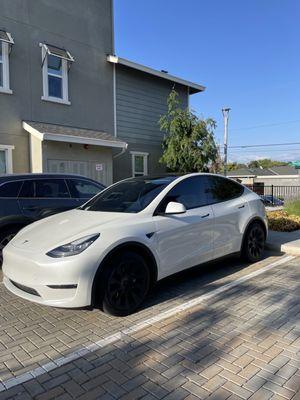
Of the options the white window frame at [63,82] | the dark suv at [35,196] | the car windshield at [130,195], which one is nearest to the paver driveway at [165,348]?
the car windshield at [130,195]

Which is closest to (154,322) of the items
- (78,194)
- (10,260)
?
(10,260)

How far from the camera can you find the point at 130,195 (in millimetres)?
Answer: 5043

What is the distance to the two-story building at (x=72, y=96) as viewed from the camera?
38.1 feet

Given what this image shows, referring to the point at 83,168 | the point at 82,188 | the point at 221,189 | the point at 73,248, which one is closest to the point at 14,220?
the point at 82,188

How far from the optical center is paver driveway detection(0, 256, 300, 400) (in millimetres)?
2820

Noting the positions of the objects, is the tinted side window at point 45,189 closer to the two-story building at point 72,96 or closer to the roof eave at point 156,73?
the two-story building at point 72,96

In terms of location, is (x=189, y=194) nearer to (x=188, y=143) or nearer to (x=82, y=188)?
(x=82, y=188)

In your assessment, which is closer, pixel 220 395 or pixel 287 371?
pixel 220 395

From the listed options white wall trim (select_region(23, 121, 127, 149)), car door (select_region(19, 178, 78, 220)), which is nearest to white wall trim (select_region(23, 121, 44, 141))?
white wall trim (select_region(23, 121, 127, 149))

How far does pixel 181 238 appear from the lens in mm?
4746

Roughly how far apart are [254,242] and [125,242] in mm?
3046

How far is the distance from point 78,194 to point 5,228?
1.62m

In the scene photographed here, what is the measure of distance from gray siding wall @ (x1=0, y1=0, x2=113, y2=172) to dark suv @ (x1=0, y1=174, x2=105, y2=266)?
5345mm

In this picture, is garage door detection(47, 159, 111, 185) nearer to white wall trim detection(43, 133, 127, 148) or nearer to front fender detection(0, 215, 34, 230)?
white wall trim detection(43, 133, 127, 148)
